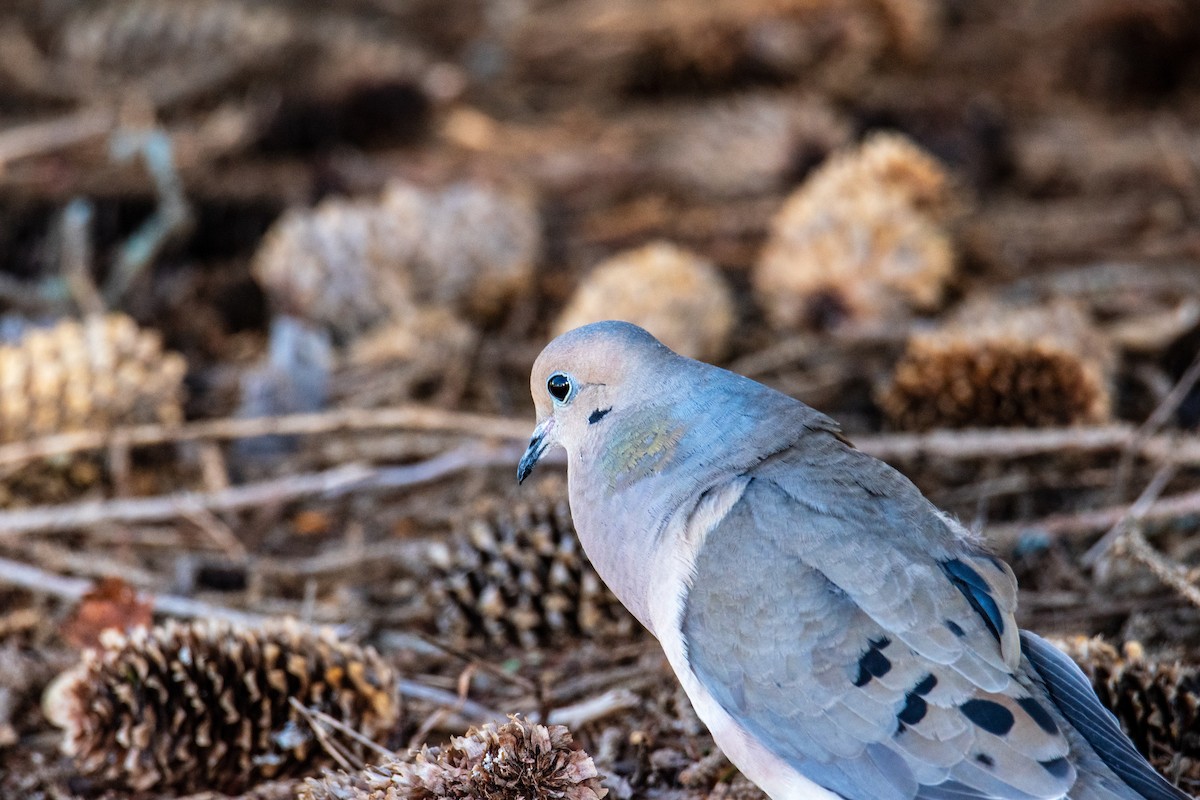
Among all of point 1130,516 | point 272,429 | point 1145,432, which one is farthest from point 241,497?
point 1145,432

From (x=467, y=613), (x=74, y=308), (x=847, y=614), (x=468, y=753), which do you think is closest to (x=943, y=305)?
(x=467, y=613)

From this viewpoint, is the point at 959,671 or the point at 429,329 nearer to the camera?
the point at 959,671

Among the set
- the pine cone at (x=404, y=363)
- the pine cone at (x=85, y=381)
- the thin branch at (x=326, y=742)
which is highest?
the pine cone at (x=85, y=381)

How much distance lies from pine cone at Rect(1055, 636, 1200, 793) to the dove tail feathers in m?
0.22

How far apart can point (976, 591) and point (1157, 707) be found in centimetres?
50

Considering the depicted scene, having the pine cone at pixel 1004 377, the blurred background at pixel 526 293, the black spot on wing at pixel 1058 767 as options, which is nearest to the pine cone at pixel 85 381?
the blurred background at pixel 526 293

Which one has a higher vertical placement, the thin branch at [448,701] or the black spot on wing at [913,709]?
the black spot on wing at [913,709]

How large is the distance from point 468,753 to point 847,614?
619 mm

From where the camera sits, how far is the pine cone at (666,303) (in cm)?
351

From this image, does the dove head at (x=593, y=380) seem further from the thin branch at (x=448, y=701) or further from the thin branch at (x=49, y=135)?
the thin branch at (x=49, y=135)

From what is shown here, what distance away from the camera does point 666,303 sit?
3.54 metres

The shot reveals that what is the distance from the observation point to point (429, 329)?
3.81 meters

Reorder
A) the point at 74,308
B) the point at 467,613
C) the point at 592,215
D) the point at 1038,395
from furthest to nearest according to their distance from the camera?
1. the point at 592,215
2. the point at 74,308
3. the point at 1038,395
4. the point at 467,613

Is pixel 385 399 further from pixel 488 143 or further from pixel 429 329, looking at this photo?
pixel 488 143
